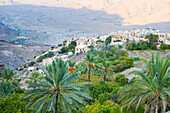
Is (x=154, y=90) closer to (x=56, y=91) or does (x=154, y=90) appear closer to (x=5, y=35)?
(x=56, y=91)

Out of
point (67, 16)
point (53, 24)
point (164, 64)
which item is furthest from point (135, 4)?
point (164, 64)

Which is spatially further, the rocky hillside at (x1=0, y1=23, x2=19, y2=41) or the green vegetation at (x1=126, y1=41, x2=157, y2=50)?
the rocky hillside at (x1=0, y1=23, x2=19, y2=41)

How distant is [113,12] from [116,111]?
570ft

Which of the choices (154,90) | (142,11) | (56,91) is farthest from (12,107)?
(142,11)

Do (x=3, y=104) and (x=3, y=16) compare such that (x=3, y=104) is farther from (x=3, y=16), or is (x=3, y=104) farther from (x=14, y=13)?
(x=14, y=13)

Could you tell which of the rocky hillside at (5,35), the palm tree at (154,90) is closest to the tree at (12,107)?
the palm tree at (154,90)

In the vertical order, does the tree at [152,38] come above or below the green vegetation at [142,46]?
above

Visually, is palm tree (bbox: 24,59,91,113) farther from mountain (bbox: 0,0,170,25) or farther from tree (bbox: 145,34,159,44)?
mountain (bbox: 0,0,170,25)

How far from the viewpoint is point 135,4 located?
6658 inches

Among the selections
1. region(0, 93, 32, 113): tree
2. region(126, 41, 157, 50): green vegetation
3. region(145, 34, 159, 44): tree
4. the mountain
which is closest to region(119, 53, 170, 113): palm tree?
region(0, 93, 32, 113): tree

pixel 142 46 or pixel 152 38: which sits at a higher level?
pixel 152 38

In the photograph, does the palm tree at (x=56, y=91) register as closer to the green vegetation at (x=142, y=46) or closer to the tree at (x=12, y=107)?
the tree at (x=12, y=107)

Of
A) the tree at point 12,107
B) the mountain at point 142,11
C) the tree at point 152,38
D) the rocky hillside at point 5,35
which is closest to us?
the tree at point 12,107

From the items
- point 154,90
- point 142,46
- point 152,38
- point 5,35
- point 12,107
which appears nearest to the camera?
point 154,90
